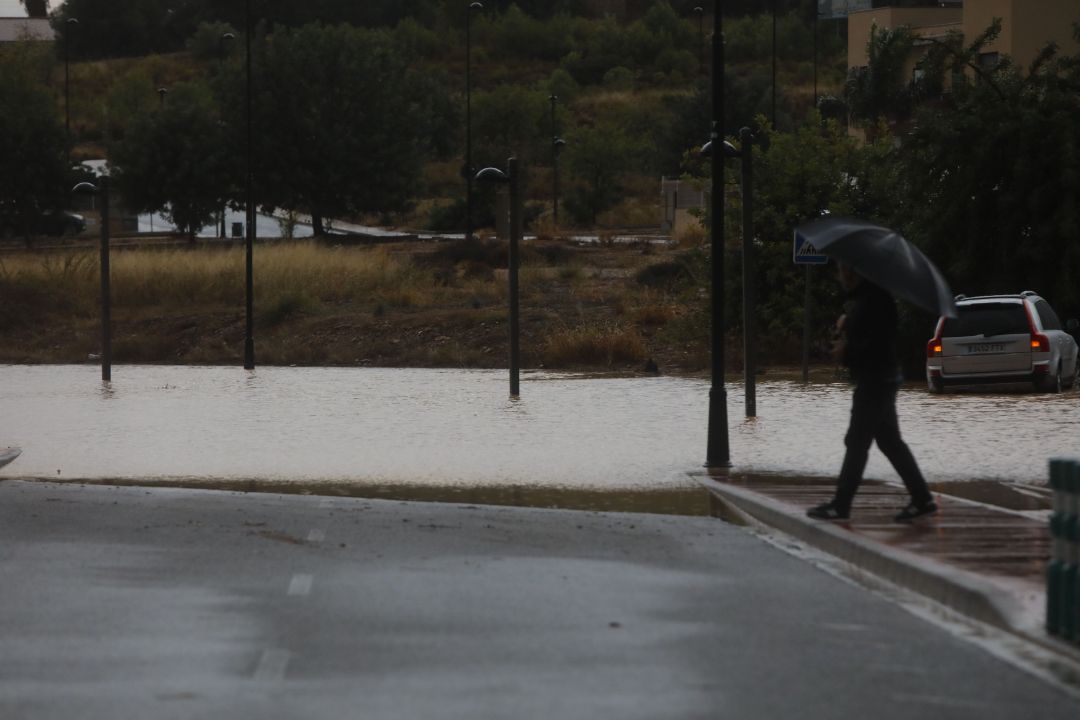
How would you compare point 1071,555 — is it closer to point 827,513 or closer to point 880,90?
point 827,513

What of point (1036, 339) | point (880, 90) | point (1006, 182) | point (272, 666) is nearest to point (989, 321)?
point (1036, 339)

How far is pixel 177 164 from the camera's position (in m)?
87.8

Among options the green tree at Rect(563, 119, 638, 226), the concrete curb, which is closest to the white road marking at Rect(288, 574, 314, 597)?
the concrete curb

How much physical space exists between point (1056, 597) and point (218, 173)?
79762mm

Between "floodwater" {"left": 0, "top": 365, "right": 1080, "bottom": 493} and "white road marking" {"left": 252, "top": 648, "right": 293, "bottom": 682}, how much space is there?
29.6 feet

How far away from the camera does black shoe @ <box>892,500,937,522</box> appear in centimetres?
1439

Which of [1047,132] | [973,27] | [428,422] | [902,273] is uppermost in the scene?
[973,27]

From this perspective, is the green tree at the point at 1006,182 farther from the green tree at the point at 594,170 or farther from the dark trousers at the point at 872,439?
the green tree at the point at 594,170

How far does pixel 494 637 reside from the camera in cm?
975

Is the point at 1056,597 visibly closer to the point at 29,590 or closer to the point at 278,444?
the point at 29,590

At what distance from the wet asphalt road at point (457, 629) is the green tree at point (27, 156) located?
75.2 metres

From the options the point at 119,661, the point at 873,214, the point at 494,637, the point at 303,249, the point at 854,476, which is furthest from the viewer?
the point at 303,249

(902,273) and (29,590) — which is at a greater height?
(902,273)

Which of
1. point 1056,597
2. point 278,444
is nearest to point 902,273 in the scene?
point 1056,597
